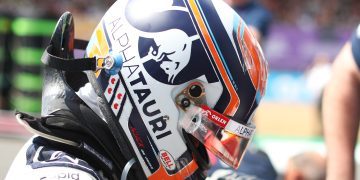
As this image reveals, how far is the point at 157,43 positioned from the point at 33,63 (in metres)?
6.20

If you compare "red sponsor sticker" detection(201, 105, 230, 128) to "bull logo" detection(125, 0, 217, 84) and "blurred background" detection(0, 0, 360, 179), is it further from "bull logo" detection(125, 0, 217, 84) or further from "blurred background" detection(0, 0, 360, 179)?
"blurred background" detection(0, 0, 360, 179)

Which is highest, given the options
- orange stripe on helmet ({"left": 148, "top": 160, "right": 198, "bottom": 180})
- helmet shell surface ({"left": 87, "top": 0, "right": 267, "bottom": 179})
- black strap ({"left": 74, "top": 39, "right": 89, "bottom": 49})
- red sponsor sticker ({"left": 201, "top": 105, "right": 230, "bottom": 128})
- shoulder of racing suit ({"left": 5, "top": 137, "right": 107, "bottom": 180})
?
black strap ({"left": 74, "top": 39, "right": 89, "bottom": 49})

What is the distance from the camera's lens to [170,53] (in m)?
1.45

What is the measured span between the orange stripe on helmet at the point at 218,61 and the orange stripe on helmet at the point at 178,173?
129 mm

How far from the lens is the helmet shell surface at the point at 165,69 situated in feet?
4.75

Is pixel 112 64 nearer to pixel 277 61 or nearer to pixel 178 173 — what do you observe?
pixel 178 173

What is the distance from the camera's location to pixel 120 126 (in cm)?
144

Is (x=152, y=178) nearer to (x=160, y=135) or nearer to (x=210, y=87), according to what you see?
(x=160, y=135)

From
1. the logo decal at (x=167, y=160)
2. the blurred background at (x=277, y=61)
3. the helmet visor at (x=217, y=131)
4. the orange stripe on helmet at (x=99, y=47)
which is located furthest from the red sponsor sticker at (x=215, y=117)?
the blurred background at (x=277, y=61)

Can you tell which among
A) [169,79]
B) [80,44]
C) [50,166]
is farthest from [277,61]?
[50,166]

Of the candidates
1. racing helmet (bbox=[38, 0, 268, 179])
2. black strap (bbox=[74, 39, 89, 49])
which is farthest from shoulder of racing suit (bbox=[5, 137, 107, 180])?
black strap (bbox=[74, 39, 89, 49])

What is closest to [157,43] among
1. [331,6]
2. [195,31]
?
[195,31]

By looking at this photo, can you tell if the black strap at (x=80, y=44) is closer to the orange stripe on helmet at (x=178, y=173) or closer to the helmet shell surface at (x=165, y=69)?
the helmet shell surface at (x=165, y=69)

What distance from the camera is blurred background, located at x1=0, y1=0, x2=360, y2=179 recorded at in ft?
19.5
